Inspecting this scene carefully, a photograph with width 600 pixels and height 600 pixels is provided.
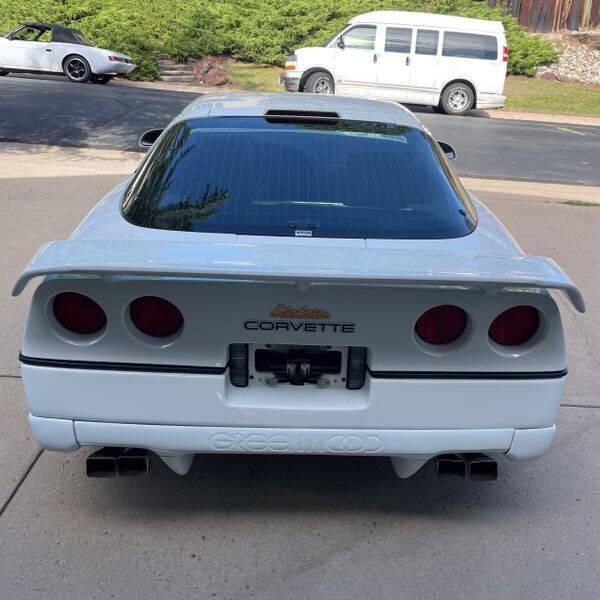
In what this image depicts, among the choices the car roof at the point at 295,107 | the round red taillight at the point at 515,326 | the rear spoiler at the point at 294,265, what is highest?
the car roof at the point at 295,107

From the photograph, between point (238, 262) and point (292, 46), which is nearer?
point (238, 262)

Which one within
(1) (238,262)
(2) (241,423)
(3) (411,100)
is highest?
(1) (238,262)

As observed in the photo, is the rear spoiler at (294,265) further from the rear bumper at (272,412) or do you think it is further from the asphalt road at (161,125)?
the asphalt road at (161,125)

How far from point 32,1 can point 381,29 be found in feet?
35.8

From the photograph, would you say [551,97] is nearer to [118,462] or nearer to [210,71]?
[210,71]

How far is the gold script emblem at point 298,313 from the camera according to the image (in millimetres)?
2850

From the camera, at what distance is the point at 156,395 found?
9.62 feet

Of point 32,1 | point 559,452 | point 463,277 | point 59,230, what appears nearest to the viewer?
point 463,277

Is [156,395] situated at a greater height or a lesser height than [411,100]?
greater

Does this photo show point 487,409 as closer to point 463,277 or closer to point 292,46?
point 463,277

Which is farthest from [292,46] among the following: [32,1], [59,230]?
[59,230]

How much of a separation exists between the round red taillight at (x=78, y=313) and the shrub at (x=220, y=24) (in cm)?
1964

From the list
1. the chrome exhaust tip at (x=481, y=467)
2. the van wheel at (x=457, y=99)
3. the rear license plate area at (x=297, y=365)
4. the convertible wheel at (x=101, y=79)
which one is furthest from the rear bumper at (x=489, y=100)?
the rear license plate area at (x=297, y=365)

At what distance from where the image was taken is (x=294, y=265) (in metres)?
2.65
